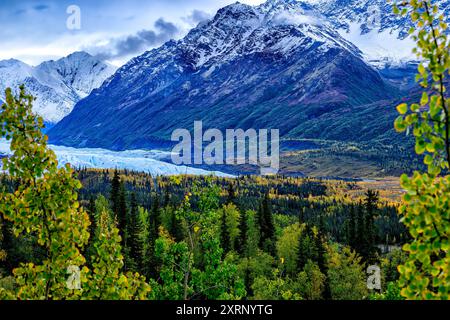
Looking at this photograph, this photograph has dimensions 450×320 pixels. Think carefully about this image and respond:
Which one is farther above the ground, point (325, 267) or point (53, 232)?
point (53, 232)

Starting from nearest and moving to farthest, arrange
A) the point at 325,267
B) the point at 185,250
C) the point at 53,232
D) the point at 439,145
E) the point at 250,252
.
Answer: the point at 439,145 → the point at 53,232 → the point at 185,250 → the point at 325,267 → the point at 250,252

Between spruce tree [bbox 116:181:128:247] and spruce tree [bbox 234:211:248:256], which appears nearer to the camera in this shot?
spruce tree [bbox 116:181:128:247]

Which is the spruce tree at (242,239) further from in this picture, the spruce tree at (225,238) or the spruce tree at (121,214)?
the spruce tree at (121,214)

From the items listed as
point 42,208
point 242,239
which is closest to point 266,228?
point 242,239

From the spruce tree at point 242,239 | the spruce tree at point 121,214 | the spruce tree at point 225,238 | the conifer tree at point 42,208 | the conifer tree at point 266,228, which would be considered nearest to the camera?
the conifer tree at point 42,208

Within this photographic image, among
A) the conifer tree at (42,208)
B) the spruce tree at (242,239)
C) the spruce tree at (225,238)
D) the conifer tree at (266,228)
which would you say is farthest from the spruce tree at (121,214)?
the conifer tree at (42,208)

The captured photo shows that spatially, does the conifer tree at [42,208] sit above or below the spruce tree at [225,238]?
above

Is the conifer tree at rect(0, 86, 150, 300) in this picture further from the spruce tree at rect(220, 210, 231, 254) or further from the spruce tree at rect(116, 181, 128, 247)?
the spruce tree at rect(220, 210, 231, 254)

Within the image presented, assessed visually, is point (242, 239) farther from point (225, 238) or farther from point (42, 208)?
point (42, 208)

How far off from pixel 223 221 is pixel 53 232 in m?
77.3

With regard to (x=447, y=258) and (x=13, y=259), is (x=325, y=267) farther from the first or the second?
(x=447, y=258)

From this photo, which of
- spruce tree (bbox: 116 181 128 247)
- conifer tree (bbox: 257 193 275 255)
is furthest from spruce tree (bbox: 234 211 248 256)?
spruce tree (bbox: 116 181 128 247)
